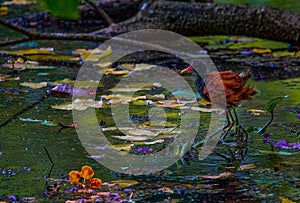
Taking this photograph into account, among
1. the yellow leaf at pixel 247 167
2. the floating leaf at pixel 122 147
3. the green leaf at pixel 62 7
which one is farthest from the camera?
the floating leaf at pixel 122 147

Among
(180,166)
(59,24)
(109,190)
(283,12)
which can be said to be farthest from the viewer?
(59,24)

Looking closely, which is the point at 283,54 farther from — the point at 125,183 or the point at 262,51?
the point at 125,183

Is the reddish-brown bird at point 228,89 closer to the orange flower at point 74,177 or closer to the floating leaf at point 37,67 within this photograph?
the orange flower at point 74,177

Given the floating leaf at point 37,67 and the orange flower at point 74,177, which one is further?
the floating leaf at point 37,67

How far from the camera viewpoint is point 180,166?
2.67 metres

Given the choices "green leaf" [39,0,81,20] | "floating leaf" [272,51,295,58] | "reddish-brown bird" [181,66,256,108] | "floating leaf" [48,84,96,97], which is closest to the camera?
"green leaf" [39,0,81,20]

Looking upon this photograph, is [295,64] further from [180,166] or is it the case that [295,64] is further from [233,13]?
[180,166]

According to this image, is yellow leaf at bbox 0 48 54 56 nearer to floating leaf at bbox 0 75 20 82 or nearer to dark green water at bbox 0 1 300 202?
floating leaf at bbox 0 75 20 82

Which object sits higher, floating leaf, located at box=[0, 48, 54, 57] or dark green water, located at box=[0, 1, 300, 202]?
dark green water, located at box=[0, 1, 300, 202]

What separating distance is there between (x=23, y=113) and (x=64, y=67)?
134cm

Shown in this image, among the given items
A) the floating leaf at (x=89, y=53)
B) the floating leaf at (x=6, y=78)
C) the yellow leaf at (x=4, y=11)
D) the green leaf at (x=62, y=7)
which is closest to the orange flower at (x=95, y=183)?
the green leaf at (x=62, y=7)

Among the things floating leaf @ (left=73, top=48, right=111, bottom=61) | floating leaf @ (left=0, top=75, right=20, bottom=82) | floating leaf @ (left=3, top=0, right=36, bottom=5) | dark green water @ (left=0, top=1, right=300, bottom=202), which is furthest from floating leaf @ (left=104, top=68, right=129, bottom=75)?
floating leaf @ (left=3, top=0, right=36, bottom=5)

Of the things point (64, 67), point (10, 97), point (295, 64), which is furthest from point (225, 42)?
point (10, 97)

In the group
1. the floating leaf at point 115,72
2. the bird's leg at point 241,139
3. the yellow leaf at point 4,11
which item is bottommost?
the yellow leaf at point 4,11
